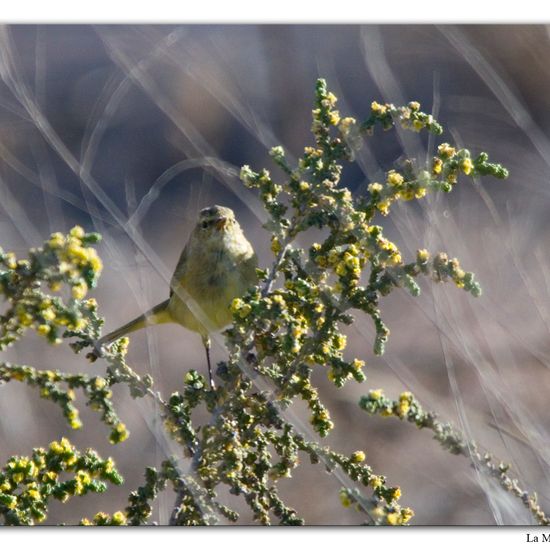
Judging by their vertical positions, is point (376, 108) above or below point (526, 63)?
below

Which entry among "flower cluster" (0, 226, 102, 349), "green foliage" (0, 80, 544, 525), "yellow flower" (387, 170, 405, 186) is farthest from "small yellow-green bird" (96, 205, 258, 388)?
"flower cluster" (0, 226, 102, 349)

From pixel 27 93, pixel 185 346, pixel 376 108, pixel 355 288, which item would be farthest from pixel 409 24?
pixel 185 346

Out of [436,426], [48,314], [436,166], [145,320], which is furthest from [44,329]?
[145,320]

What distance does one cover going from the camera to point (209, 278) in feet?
7.97

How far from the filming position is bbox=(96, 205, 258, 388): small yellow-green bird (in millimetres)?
2383

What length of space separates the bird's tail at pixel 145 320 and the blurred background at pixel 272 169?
4cm

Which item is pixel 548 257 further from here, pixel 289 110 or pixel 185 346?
pixel 185 346

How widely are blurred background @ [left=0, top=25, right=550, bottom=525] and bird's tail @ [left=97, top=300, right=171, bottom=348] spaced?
40 mm

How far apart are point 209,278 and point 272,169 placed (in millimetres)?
1057

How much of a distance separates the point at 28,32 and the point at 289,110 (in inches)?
44.9

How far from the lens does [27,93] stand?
2.65 m

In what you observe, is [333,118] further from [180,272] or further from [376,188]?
[180,272]

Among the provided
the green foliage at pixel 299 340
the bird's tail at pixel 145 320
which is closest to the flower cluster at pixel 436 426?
the green foliage at pixel 299 340

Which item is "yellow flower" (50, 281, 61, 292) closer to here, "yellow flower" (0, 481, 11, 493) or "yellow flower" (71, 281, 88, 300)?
"yellow flower" (71, 281, 88, 300)
